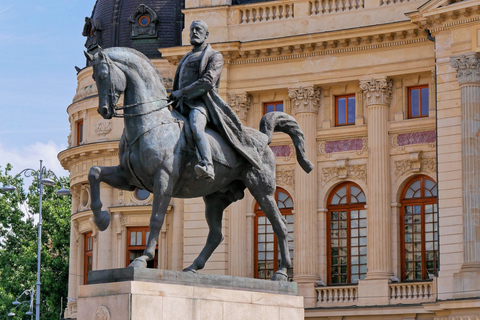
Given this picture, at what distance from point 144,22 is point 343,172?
37.4 ft

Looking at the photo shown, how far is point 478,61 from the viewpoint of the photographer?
117 ft

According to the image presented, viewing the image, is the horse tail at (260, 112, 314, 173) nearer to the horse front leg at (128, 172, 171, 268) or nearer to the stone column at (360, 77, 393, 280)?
the horse front leg at (128, 172, 171, 268)

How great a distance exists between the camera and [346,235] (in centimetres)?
3969

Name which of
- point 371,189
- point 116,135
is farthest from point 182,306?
point 116,135

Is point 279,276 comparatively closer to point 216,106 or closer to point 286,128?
point 286,128

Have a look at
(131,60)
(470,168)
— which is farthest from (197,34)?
(470,168)

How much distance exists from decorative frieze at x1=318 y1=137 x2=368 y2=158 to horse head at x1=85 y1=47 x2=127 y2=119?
25.0 metres

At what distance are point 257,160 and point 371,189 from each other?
22.9 metres

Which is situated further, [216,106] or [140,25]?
[140,25]

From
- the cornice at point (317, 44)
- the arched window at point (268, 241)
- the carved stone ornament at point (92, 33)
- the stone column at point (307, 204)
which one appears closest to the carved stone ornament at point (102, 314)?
the stone column at point (307, 204)

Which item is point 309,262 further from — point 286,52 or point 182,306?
point 182,306

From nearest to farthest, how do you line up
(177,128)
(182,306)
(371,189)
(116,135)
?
(182,306) → (177,128) → (371,189) → (116,135)

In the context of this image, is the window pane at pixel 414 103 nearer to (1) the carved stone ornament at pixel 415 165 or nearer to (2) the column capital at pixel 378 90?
(2) the column capital at pixel 378 90

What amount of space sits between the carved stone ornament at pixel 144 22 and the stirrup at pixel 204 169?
103ft
